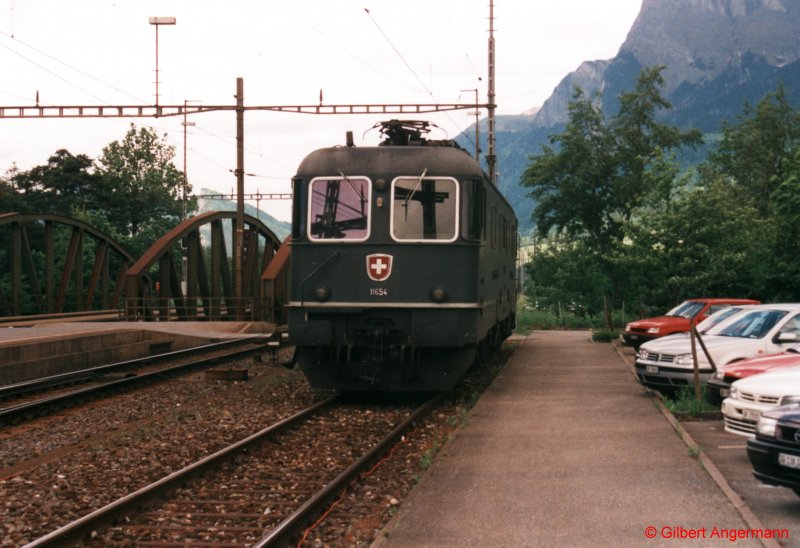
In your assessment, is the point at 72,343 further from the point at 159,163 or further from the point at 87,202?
the point at 159,163

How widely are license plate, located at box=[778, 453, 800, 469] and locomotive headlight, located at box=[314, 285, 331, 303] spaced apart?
24.7 feet

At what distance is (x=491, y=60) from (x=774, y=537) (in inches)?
1204

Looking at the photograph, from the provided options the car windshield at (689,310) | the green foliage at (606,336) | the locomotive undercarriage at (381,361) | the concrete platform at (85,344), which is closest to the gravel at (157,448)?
the locomotive undercarriage at (381,361)

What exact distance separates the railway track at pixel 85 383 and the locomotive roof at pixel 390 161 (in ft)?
15.4

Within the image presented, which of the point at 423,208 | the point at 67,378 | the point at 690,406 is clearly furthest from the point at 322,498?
the point at 67,378

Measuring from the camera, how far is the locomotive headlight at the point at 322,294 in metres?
13.6

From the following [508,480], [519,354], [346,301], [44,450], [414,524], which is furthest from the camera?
[519,354]

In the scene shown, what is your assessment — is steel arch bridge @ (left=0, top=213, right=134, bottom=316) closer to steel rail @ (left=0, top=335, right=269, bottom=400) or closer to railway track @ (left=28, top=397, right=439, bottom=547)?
steel rail @ (left=0, top=335, right=269, bottom=400)

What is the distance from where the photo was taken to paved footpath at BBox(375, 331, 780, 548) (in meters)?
6.76

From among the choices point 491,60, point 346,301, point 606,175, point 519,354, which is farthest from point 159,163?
point 346,301

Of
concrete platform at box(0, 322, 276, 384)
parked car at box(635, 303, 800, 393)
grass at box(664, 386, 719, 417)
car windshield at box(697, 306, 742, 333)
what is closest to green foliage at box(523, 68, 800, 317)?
car windshield at box(697, 306, 742, 333)

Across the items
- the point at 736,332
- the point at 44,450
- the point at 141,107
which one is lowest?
the point at 44,450

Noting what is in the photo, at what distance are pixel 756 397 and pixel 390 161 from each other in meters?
6.49

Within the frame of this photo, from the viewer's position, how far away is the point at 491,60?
117 ft
